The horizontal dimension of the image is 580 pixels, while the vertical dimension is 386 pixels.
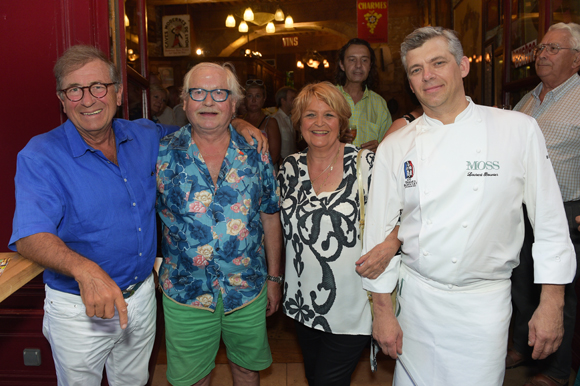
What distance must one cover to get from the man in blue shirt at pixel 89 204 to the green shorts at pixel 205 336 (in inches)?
7.1

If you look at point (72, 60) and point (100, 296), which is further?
point (72, 60)

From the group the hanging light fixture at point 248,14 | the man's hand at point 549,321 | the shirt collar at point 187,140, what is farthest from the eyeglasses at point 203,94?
the hanging light fixture at point 248,14

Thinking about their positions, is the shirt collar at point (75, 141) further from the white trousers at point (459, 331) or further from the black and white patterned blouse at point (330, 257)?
the white trousers at point (459, 331)

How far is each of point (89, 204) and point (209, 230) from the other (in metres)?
0.53

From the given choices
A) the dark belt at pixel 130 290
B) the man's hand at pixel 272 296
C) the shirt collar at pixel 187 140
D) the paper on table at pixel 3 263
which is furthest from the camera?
the man's hand at pixel 272 296

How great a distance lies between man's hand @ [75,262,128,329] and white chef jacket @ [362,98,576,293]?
113 centimetres

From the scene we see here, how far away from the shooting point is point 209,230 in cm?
204

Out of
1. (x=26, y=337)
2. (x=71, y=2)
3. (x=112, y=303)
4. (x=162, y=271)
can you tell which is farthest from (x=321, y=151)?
(x=26, y=337)

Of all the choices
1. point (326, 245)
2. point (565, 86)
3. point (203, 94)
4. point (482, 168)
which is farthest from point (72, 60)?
point (565, 86)

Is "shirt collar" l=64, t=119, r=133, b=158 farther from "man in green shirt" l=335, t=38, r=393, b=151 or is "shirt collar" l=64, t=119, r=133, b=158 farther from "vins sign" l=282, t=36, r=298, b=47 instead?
"vins sign" l=282, t=36, r=298, b=47

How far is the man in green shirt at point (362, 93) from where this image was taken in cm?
326

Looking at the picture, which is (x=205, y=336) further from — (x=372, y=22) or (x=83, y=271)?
(x=372, y=22)

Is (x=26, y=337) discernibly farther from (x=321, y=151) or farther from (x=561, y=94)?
(x=561, y=94)

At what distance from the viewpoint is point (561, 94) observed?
264cm
